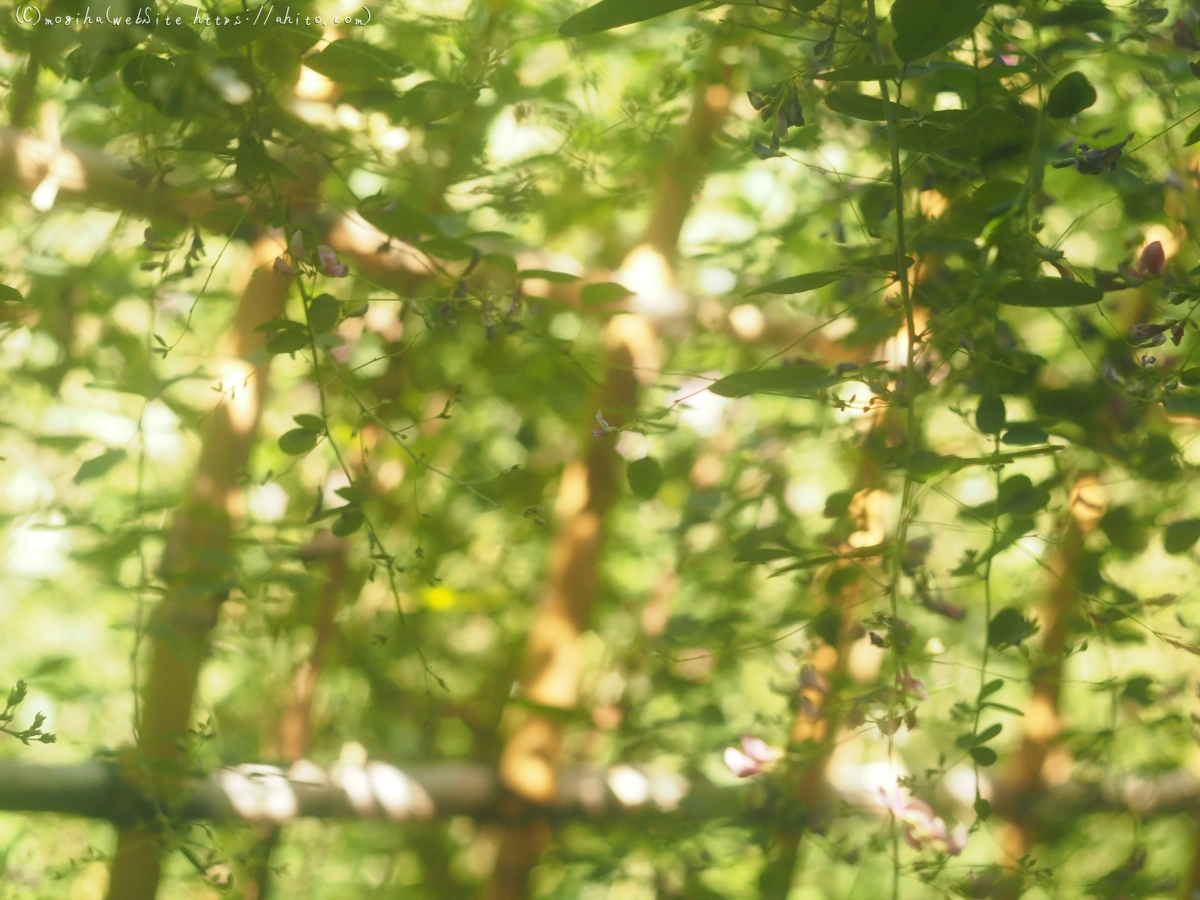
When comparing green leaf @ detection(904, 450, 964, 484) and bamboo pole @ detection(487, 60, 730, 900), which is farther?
bamboo pole @ detection(487, 60, 730, 900)

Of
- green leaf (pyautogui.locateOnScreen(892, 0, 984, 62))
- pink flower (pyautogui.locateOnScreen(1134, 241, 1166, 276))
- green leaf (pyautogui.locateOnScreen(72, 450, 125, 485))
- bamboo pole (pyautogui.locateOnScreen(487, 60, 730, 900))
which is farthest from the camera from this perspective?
bamboo pole (pyautogui.locateOnScreen(487, 60, 730, 900))

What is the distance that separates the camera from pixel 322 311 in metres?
0.46

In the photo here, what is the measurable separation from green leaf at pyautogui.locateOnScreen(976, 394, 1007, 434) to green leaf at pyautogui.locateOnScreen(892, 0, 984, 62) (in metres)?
0.18

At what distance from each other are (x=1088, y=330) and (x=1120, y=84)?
1.44 feet

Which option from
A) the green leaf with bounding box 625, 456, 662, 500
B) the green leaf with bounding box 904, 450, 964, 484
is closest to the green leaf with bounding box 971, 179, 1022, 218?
the green leaf with bounding box 904, 450, 964, 484

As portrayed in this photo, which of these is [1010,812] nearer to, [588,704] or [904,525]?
[588,704]

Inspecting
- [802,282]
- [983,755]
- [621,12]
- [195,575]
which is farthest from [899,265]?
[195,575]

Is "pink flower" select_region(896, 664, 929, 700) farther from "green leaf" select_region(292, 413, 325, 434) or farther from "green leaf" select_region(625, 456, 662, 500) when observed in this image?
"green leaf" select_region(292, 413, 325, 434)

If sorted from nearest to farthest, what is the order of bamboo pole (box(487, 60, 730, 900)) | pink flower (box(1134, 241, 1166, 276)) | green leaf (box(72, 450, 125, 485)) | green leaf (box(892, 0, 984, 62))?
green leaf (box(892, 0, 984, 62)), pink flower (box(1134, 241, 1166, 276)), green leaf (box(72, 450, 125, 485)), bamboo pole (box(487, 60, 730, 900))

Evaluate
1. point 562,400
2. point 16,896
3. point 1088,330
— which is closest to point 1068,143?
point 1088,330

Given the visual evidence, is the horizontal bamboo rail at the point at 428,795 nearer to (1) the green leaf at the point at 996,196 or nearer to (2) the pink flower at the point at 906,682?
(2) the pink flower at the point at 906,682

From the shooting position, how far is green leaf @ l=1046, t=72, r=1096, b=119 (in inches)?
15.1

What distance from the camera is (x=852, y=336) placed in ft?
1.62

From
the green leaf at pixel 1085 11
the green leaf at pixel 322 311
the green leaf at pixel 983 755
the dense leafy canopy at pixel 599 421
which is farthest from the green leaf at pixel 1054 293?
the green leaf at pixel 322 311
